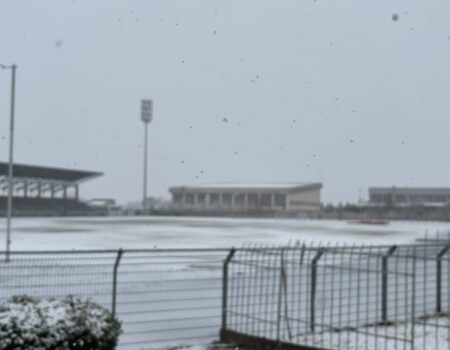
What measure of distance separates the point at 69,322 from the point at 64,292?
209 inches

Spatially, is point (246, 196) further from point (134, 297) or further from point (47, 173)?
point (134, 297)

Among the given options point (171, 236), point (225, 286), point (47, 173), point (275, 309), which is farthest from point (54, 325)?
point (47, 173)

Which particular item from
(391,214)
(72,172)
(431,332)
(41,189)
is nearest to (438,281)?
(431,332)

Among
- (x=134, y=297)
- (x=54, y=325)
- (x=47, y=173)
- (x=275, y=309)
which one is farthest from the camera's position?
(x=47, y=173)

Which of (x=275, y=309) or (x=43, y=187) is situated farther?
(x=43, y=187)

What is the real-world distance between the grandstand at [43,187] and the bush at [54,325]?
70.9 m

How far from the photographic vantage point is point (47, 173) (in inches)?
3639

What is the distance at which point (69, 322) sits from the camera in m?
6.58

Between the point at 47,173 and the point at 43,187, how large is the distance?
1098 cm

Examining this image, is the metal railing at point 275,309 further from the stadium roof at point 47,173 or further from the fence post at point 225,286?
the stadium roof at point 47,173

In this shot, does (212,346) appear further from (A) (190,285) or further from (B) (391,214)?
(B) (391,214)

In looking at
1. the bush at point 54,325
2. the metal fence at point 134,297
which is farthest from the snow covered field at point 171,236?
the bush at point 54,325

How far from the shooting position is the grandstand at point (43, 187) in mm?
87688

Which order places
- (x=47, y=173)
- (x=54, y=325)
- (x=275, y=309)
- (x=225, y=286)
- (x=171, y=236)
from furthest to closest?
(x=47, y=173), (x=171, y=236), (x=275, y=309), (x=225, y=286), (x=54, y=325)
